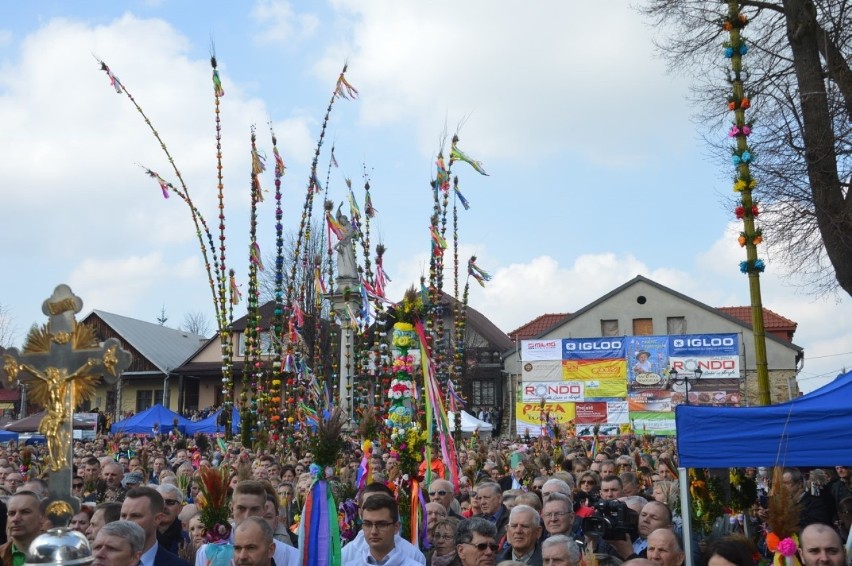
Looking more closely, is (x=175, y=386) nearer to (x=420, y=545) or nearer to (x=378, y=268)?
(x=378, y=268)

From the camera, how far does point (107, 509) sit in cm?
574

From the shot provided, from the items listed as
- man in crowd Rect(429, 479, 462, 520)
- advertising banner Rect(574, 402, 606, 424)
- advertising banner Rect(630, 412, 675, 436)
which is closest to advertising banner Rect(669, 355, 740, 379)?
advertising banner Rect(630, 412, 675, 436)

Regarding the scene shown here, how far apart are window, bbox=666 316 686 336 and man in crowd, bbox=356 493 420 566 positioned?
1566 inches

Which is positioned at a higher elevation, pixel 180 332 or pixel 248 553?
pixel 180 332

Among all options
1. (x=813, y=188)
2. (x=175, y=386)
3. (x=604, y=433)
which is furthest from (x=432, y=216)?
(x=175, y=386)

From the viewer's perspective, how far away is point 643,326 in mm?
43656

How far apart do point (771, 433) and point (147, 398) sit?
2012 inches

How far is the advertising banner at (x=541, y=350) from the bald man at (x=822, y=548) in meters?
33.3

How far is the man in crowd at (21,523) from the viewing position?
527 cm

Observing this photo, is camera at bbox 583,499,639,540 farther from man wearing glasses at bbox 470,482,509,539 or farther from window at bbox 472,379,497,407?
window at bbox 472,379,497,407

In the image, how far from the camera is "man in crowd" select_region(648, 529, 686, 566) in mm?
5402

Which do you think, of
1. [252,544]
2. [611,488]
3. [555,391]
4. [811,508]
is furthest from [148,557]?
[555,391]

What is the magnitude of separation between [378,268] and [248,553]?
48.0 feet

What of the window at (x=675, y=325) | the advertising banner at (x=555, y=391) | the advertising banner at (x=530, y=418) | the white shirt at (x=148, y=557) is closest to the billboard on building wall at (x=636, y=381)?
the advertising banner at (x=555, y=391)
